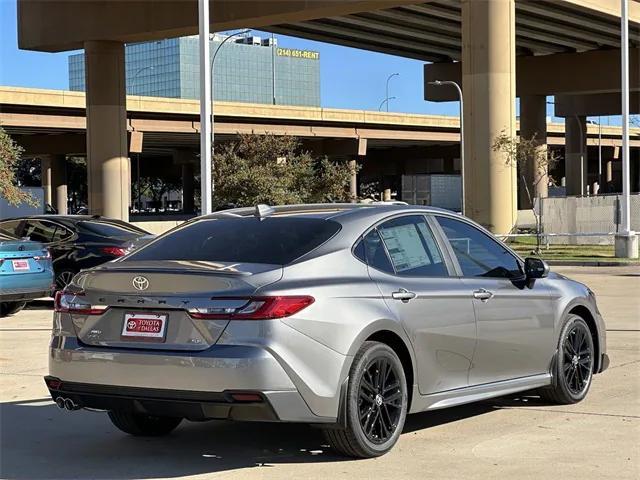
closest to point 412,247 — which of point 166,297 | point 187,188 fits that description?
point 166,297

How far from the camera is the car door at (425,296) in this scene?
705 centimetres

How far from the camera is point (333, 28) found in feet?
166

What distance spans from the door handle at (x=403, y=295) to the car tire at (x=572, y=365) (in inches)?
78.0

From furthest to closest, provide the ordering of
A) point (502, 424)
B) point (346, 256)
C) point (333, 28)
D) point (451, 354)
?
1. point (333, 28)
2. point (502, 424)
3. point (451, 354)
4. point (346, 256)

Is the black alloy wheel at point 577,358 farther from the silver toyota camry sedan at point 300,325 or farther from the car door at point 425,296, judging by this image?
the car door at point 425,296

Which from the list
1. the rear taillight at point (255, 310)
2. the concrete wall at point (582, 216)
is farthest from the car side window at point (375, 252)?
the concrete wall at point (582, 216)

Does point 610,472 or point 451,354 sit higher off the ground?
point 451,354

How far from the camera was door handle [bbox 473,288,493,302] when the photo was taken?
7699 mm

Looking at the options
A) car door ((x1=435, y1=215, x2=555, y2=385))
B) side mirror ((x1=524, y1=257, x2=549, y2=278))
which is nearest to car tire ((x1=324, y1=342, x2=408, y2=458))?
car door ((x1=435, y1=215, x2=555, y2=385))

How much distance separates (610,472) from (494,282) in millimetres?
1906

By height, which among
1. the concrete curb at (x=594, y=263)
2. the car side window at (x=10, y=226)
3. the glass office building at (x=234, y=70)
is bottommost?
the concrete curb at (x=594, y=263)

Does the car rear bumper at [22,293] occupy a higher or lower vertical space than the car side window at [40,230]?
lower

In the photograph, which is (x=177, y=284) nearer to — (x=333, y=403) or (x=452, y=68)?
(x=333, y=403)

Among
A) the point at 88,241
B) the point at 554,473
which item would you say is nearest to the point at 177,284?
the point at 554,473
